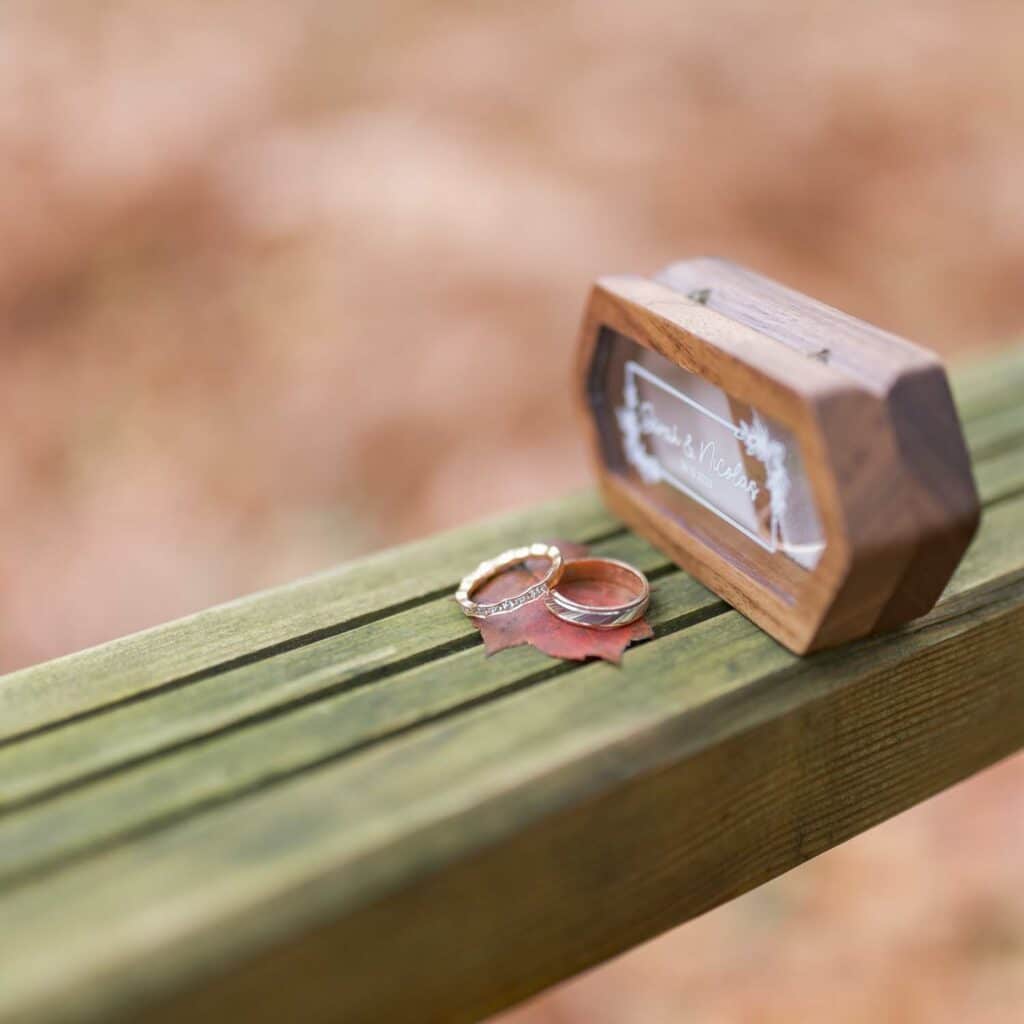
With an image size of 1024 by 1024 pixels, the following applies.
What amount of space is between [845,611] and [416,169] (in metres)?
2.74

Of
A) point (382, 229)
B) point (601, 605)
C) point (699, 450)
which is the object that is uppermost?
point (699, 450)

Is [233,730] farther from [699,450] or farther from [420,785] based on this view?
[699,450]

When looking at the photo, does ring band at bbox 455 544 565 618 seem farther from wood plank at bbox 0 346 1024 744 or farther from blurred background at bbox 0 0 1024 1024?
blurred background at bbox 0 0 1024 1024

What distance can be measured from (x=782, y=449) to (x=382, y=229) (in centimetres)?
250

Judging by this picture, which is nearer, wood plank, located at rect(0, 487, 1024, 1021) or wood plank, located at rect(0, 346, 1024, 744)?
wood plank, located at rect(0, 487, 1024, 1021)

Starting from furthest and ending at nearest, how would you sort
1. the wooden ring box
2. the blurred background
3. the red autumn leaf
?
1. the blurred background
2. the red autumn leaf
3. the wooden ring box

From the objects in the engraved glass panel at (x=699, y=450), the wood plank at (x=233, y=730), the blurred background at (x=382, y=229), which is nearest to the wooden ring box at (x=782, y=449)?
the engraved glass panel at (x=699, y=450)

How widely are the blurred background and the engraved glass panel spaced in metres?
1.69

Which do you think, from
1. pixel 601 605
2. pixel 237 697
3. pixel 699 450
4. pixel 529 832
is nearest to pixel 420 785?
pixel 529 832

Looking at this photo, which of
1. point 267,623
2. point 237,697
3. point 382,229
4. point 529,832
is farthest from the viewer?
point 382,229

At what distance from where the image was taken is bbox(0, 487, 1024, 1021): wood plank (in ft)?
2.29

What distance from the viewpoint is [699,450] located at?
3.51ft

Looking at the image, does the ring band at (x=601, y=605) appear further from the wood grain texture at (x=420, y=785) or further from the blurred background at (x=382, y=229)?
the blurred background at (x=382, y=229)

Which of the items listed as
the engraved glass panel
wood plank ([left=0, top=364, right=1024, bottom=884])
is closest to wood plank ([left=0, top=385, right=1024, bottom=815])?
wood plank ([left=0, top=364, right=1024, bottom=884])
